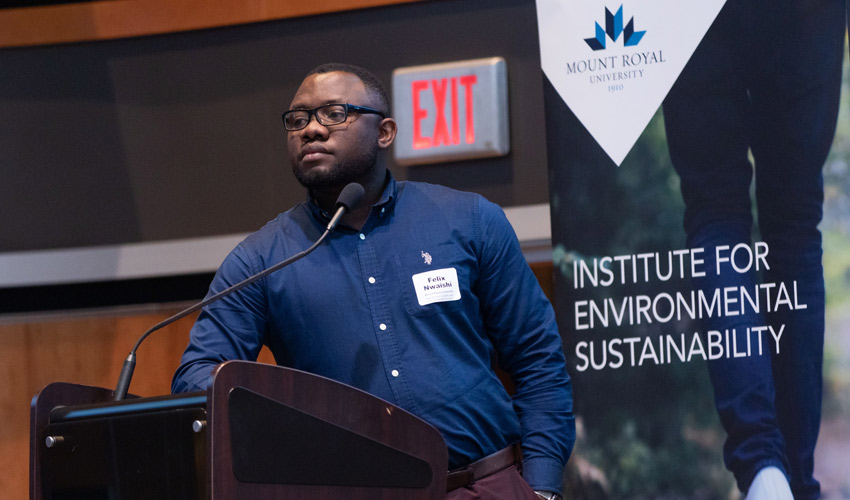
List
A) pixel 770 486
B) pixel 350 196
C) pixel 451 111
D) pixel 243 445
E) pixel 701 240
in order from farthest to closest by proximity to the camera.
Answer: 1. pixel 451 111
2. pixel 701 240
3. pixel 770 486
4. pixel 350 196
5. pixel 243 445

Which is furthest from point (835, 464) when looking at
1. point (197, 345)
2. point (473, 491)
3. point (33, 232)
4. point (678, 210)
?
point (33, 232)

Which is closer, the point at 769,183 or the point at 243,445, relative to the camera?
the point at 243,445

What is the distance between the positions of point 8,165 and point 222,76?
99cm

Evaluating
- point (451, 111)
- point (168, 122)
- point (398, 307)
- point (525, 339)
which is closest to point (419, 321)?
point (398, 307)

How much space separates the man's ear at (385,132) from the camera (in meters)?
2.18


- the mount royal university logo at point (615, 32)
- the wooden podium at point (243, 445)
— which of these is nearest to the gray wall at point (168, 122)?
the mount royal university logo at point (615, 32)

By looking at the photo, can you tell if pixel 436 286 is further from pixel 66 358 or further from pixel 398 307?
pixel 66 358

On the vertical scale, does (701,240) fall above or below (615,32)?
below

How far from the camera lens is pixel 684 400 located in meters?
2.90

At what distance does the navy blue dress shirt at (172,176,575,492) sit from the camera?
1986 mm

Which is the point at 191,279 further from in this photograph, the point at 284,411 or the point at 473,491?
the point at 284,411

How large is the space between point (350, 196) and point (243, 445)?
61 cm

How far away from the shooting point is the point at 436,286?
2053 mm

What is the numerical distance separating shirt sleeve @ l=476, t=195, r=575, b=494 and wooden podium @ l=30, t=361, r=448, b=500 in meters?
0.44
